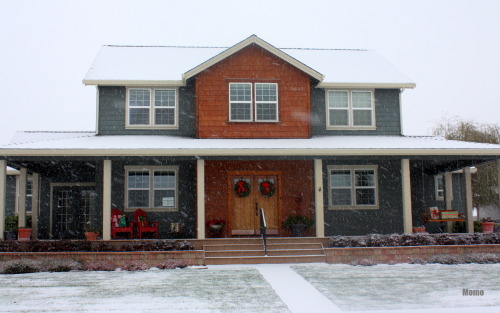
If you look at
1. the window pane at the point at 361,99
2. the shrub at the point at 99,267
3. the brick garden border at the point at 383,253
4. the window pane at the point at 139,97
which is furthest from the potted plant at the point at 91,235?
the window pane at the point at 361,99

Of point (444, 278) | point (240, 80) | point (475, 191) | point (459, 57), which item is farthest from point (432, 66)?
point (444, 278)

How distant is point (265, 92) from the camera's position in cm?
1836

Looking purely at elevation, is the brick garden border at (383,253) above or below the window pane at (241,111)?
below

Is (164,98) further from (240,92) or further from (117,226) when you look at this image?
(117,226)

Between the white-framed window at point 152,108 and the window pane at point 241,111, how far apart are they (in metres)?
1.93

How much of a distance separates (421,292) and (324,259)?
4914 millimetres

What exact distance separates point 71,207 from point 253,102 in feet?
25.2

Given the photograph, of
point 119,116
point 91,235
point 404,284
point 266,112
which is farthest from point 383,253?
point 119,116

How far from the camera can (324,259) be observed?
1510 cm

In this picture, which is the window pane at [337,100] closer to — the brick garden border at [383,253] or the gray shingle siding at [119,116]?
the gray shingle siding at [119,116]

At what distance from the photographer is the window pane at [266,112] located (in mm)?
18266

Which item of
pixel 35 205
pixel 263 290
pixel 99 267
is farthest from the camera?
pixel 35 205

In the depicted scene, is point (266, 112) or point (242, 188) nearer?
point (242, 188)

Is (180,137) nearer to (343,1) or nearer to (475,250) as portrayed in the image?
(475,250)
